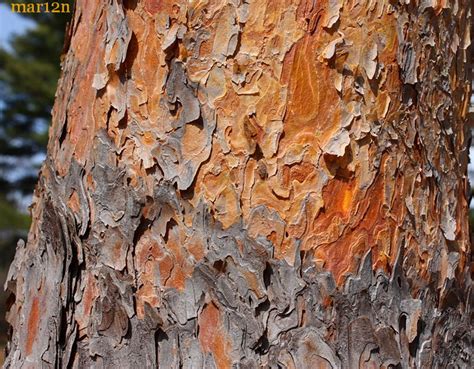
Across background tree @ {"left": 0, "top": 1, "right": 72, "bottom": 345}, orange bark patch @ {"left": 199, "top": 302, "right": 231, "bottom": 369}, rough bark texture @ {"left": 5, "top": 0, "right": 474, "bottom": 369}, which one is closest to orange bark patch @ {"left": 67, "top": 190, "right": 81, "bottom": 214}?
rough bark texture @ {"left": 5, "top": 0, "right": 474, "bottom": 369}

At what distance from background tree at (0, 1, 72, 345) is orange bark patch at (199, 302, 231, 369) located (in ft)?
17.4

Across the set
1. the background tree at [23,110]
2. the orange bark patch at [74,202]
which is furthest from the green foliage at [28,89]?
the orange bark patch at [74,202]

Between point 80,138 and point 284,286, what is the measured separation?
0.38 meters

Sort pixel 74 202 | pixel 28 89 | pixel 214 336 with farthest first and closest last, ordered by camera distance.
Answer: pixel 28 89 → pixel 74 202 → pixel 214 336

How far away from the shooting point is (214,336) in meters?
0.89

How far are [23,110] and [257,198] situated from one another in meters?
6.36

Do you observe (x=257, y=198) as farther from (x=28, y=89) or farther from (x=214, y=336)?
(x=28, y=89)

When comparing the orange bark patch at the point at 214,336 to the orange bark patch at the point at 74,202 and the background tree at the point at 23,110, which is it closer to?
the orange bark patch at the point at 74,202

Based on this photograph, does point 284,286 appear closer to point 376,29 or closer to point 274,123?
point 274,123

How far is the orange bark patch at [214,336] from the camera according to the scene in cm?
88

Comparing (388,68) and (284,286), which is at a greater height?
(388,68)

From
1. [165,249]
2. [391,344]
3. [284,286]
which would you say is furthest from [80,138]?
[391,344]

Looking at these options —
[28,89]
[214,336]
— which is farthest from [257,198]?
[28,89]

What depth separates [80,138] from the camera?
1.01 meters
